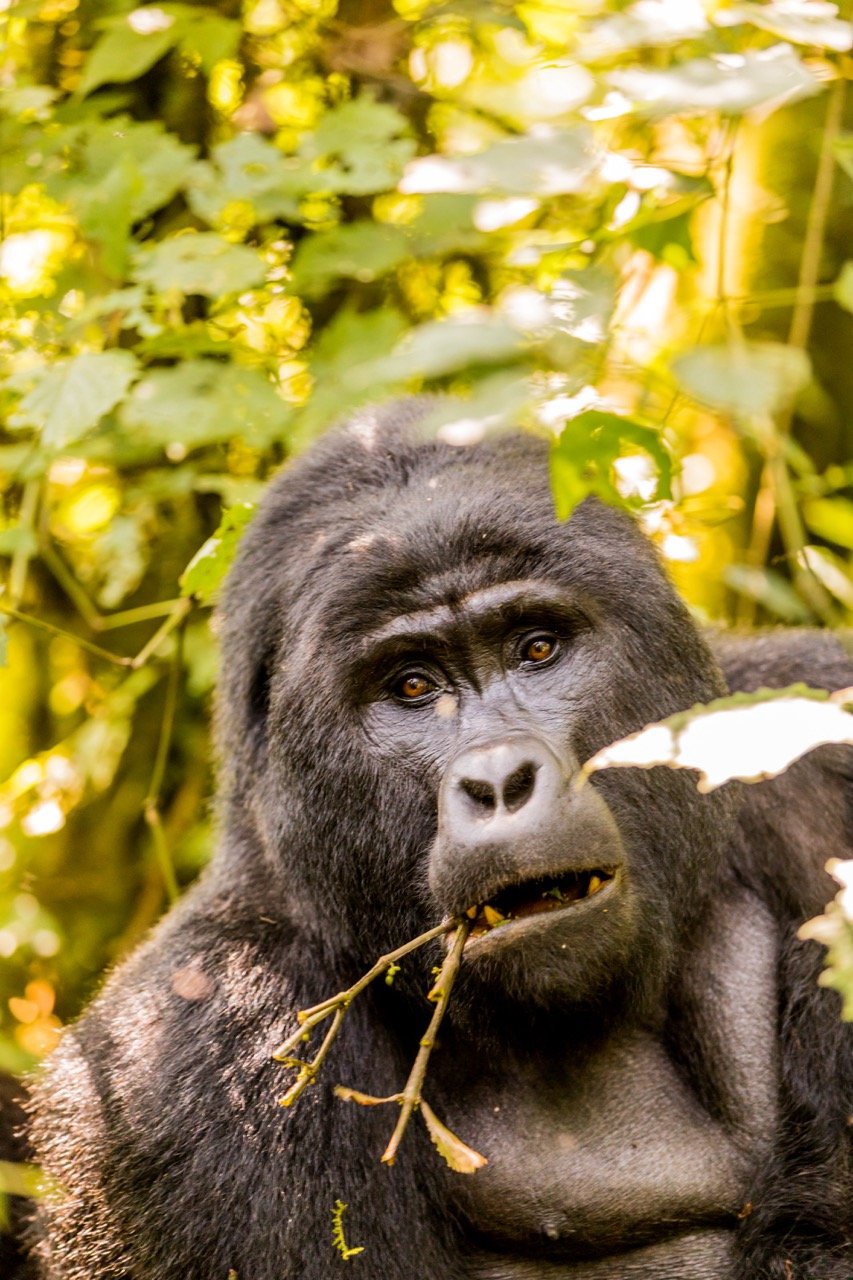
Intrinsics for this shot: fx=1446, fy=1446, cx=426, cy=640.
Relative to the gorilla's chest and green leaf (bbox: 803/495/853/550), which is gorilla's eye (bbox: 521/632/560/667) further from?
green leaf (bbox: 803/495/853/550)

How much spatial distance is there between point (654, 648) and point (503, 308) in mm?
1247

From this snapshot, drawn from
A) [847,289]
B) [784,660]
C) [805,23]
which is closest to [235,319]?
[847,289]

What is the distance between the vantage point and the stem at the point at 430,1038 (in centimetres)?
240

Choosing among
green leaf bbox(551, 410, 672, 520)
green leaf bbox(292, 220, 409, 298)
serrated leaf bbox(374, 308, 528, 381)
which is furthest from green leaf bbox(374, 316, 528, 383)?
green leaf bbox(292, 220, 409, 298)

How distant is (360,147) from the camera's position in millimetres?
4441

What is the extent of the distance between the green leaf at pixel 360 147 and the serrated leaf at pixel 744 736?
2.94m

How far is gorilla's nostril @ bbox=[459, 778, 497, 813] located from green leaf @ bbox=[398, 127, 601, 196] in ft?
3.43

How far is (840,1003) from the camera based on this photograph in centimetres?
314

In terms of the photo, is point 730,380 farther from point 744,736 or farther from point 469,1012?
point 469,1012

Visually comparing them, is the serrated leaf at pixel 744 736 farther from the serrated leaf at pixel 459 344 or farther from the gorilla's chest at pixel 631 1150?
the gorilla's chest at pixel 631 1150

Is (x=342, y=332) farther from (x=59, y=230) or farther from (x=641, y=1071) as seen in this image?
(x=641, y=1071)

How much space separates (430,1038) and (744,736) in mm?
989

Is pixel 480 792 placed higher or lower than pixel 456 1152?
higher

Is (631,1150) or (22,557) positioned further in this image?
(22,557)
